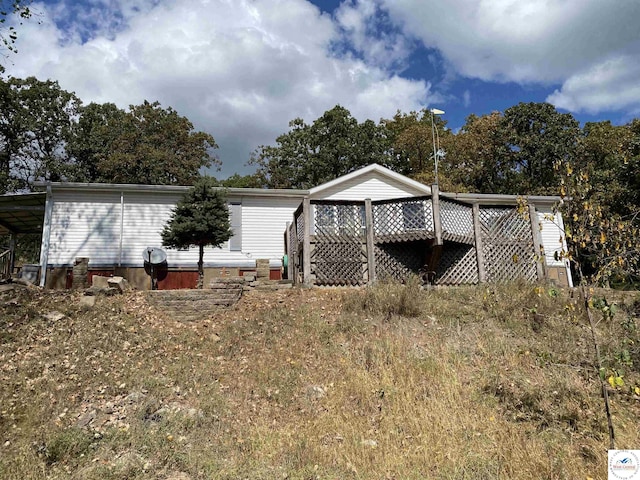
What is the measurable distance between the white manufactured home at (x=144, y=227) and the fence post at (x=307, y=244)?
309cm

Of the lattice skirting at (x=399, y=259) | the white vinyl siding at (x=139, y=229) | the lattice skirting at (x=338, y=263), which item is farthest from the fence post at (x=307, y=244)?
the white vinyl siding at (x=139, y=229)

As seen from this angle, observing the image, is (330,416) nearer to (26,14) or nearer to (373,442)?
(373,442)

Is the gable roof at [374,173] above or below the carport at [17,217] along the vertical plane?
above

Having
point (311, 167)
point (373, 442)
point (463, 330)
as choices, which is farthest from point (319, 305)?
point (311, 167)

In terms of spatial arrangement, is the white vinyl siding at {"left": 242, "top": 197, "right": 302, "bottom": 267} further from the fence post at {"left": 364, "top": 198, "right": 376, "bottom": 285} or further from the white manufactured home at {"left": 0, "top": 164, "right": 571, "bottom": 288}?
the fence post at {"left": 364, "top": 198, "right": 376, "bottom": 285}

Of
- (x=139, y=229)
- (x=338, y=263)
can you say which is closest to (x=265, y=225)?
(x=139, y=229)

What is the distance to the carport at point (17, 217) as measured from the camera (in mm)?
13844

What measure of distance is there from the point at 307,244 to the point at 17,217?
39.6 ft

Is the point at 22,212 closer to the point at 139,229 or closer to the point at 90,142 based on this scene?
the point at 139,229

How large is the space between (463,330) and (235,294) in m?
4.54

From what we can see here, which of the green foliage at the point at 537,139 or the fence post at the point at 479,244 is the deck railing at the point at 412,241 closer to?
the fence post at the point at 479,244

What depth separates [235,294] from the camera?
898cm

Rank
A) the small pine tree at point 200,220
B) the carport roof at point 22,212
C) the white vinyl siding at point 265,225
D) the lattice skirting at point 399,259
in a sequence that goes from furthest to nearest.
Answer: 1. the white vinyl siding at point 265,225
2. the carport roof at point 22,212
3. the small pine tree at point 200,220
4. the lattice skirting at point 399,259

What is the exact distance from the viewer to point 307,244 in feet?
33.7
